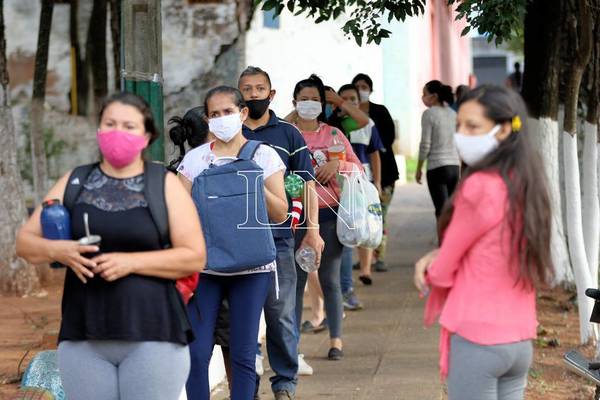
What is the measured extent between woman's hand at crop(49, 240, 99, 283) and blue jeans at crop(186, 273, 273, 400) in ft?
5.80

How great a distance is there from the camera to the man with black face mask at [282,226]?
6.88 meters

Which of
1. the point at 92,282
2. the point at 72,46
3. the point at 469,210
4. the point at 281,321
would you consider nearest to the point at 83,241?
the point at 92,282

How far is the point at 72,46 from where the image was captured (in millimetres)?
18797

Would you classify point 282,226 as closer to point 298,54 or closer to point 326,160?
point 326,160

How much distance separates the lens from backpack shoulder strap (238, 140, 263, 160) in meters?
6.05

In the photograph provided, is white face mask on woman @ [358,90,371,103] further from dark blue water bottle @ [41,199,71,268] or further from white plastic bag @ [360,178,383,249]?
dark blue water bottle @ [41,199,71,268]

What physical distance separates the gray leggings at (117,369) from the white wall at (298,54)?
13.8 metres

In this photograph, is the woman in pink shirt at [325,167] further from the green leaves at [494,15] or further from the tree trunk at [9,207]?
the tree trunk at [9,207]

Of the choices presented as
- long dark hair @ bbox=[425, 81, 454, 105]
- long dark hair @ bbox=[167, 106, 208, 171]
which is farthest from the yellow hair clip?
long dark hair @ bbox=[425, 81, 454, 105]

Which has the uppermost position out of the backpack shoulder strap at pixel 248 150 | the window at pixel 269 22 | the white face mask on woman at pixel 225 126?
the window at pixel 269 22

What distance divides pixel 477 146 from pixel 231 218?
1.82 m

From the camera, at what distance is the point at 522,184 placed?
13.9ft

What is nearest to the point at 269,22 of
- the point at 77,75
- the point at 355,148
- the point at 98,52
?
the point at 98,52

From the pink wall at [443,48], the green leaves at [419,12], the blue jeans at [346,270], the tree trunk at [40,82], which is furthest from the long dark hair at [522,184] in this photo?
the pink wall at [443,48]
